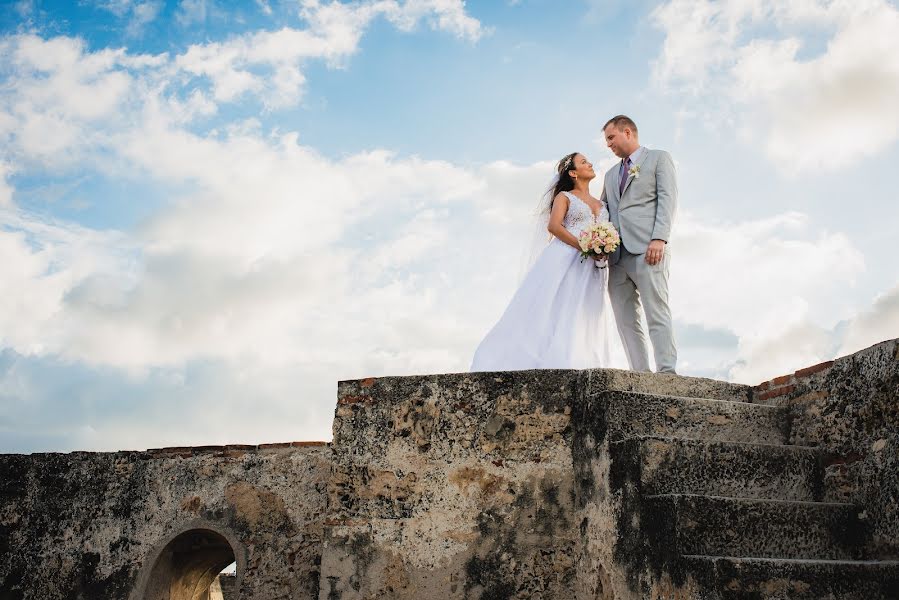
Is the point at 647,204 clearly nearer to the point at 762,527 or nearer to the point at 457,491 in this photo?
the point at 457,491

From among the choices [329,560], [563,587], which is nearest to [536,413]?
[563,587]

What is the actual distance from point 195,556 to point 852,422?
4987mm

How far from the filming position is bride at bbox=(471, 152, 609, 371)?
5699mm

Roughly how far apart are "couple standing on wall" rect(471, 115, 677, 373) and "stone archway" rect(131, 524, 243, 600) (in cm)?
245

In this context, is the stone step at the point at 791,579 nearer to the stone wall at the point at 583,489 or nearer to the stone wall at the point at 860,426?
the stone wall at the point at 583,489

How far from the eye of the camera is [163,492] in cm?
598

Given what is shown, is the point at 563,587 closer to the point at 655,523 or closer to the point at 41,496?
the point at 655,523

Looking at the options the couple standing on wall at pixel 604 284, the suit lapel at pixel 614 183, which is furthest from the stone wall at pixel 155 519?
the suit lapel at pixel 614 183

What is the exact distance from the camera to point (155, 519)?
19.5 ft

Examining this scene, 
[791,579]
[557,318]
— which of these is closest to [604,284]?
[557,318]

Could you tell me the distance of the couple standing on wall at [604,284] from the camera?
18.0 feet

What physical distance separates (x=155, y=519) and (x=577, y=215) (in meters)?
4.01

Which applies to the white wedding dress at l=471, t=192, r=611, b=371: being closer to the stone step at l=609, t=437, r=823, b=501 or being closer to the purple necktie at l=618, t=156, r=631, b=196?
the purple necktie at l=618, t=156, r=631, b=196

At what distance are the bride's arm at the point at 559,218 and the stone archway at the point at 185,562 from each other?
3388 millimetres
